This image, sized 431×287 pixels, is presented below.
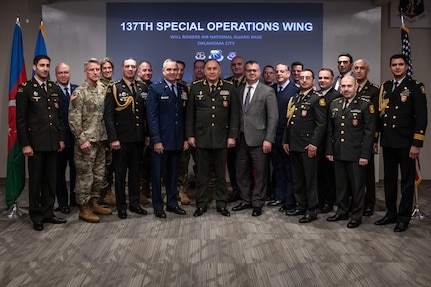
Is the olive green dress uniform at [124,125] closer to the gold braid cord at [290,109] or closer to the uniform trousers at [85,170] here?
the uniform trousers at [85,170]

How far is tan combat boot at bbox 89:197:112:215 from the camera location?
487cm

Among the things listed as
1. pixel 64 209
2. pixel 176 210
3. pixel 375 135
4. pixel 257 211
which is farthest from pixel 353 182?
pixel 64 209

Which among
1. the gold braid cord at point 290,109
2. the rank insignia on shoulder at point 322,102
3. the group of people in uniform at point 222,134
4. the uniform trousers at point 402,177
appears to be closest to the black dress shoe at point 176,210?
the group of people in uniform at point 222,134

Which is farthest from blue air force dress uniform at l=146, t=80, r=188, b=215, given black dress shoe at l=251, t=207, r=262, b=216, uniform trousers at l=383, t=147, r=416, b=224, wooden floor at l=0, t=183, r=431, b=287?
uniform trousers at l=383, t=147, r=416, b=224

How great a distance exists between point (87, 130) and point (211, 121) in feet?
4.08

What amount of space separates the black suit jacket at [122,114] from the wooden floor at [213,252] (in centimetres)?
86

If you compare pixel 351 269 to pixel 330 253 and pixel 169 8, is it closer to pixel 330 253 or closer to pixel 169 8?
pixel 330 253

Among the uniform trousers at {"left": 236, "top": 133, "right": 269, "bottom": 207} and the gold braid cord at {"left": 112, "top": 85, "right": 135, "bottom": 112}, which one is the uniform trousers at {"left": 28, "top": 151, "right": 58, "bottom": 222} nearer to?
the gold braid cord at {"left": 112, "top": 85, "right": 135, "bottom": 112}

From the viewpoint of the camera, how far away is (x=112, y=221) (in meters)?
4.63

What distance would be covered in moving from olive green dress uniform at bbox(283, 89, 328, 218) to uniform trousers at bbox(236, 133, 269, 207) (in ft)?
1.18

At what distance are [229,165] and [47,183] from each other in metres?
2.13

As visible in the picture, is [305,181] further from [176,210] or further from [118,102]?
[118,102]

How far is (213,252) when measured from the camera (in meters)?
3.64

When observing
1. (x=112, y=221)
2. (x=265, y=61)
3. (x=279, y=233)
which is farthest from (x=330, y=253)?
(x=265, y=61)
